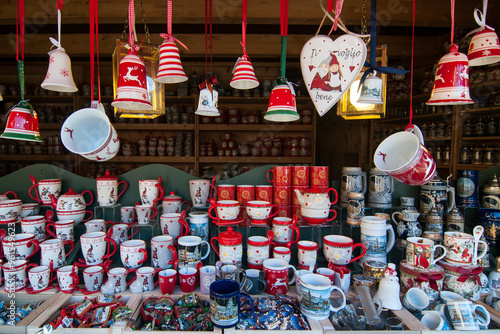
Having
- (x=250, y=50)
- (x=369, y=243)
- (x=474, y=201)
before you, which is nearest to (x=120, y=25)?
(x=250, y=50)

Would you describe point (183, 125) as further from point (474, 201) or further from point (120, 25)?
point (474, 201)

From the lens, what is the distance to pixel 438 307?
111 cm

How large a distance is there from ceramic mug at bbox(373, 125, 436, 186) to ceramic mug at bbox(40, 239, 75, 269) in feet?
4.66

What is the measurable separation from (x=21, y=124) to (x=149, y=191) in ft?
2.08

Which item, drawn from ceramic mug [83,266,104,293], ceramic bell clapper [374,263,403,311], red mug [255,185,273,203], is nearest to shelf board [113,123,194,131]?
red mug [255,185,273,203]

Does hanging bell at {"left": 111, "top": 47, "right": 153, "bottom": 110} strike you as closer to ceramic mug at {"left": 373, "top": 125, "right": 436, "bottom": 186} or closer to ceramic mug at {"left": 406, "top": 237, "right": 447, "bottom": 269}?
ceramic mug at {"left": 373, "top": 125, "right": 436, "bottom": 186}

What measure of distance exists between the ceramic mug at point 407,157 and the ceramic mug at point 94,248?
1215 mm

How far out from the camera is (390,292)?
1123 millimetres

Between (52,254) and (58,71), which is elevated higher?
(58,71)

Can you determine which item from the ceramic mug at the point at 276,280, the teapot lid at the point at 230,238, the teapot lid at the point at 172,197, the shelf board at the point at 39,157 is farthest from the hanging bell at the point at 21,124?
the shelf board at the point at 39,157

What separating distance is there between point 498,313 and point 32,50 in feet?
12.9

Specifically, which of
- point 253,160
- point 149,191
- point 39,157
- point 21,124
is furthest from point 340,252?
point 39,157

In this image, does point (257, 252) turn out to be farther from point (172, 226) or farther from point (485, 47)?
point (485, 47)

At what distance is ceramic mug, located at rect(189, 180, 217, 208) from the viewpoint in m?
1.59
